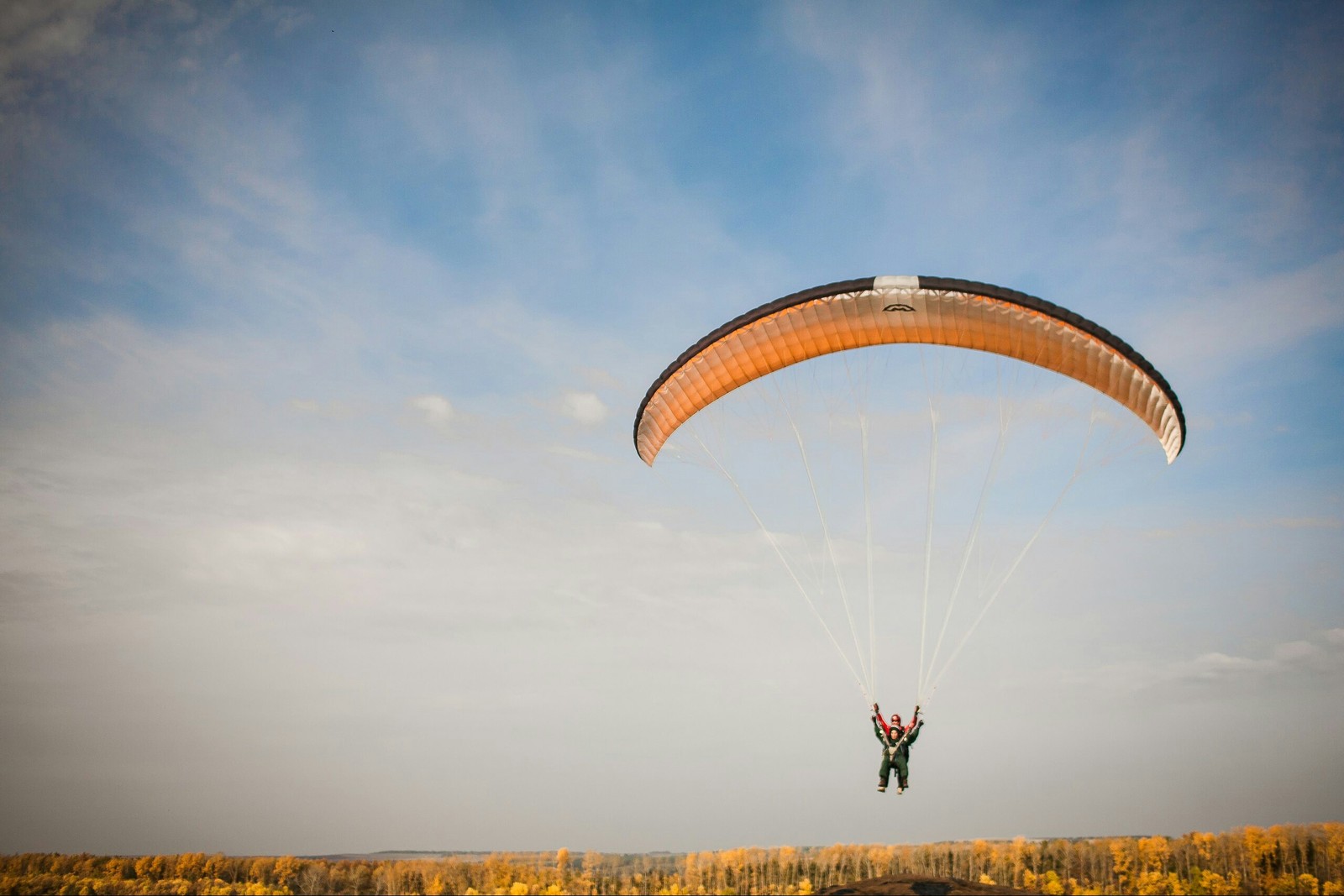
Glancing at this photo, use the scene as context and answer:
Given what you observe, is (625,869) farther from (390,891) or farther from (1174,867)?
(1174,867)

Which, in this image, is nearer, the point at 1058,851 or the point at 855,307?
the point at 855,307

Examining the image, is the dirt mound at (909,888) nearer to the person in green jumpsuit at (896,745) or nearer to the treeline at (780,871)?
the person in green jumpsuit at (896,745)

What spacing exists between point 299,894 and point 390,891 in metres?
7.45

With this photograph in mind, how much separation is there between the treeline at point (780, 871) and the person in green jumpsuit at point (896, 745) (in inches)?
1717

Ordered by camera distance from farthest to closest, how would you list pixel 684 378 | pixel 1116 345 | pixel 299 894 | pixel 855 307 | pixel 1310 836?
pixel 299 894, pixel 1310 836, pixel 684 378, pixel 855 307, pixel 1116 345

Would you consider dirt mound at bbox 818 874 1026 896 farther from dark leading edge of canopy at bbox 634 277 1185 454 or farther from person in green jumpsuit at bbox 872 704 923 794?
dark leading edge of canopy at bbox 634 277 1185 454

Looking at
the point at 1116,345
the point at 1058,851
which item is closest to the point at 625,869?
the point at 1058,851

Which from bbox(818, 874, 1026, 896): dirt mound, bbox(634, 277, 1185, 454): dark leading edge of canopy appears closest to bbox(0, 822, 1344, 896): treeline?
bbox(818, 874, 1026, 896): dirt mound

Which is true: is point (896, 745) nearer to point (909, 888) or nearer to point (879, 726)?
point (879, 726)

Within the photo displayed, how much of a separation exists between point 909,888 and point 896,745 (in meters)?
5.22

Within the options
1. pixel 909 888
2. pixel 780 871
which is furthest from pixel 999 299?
pixel 780 871

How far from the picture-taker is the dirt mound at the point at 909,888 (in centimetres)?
1571

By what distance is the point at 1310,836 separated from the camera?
52.3 metres

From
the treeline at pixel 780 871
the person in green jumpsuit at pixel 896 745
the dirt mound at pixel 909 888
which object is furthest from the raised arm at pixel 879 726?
the treeline at pixel 780 871
